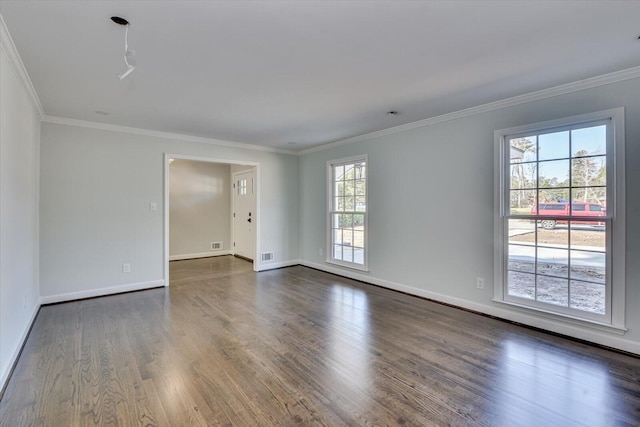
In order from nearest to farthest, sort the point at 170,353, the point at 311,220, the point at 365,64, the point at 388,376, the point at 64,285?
the point at 388,376
the point at 365,64
the point at 170,353
the point at 64,285
the point at 311,220

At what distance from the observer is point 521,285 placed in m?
3.32

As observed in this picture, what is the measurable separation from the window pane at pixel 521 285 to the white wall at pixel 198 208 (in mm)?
6214

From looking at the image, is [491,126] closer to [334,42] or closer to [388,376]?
[334,42]

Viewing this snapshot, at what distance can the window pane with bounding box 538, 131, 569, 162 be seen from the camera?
9.91 ft

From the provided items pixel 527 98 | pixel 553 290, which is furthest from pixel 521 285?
pixel 527 98

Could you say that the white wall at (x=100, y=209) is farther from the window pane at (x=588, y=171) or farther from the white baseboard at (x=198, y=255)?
the window pane at (x=588, y=171)

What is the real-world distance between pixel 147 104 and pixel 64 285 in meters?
2.64

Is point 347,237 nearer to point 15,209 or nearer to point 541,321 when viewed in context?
point 541,321

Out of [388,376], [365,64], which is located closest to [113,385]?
[388,376]

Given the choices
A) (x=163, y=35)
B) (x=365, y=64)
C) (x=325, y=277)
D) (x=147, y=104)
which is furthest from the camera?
(x=325, y=277)

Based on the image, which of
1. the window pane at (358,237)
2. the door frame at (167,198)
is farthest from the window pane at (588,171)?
the door frame at (167,198)

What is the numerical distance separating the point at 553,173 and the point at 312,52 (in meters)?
2.64

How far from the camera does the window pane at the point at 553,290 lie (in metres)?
3.02

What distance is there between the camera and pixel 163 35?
6.75 ft
